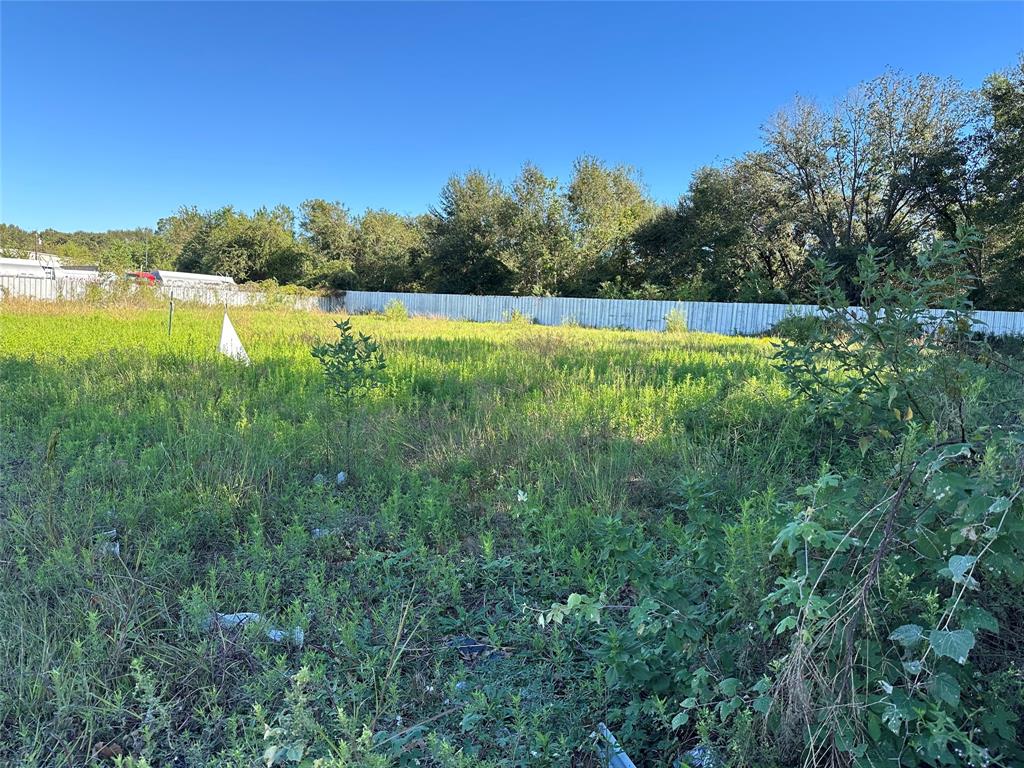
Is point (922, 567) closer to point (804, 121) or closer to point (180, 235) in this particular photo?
point (804, 121)

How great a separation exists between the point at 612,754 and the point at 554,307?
21713 millimetres

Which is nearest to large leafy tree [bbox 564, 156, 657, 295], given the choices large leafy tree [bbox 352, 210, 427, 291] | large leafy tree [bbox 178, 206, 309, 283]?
large leafy tree [bbox 352, 210, 427, 291]

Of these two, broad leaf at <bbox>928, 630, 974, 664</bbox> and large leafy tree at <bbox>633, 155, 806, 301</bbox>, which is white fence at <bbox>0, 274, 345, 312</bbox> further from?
large leafy tree at <bbox>633, 155, 806, 301</bbox>

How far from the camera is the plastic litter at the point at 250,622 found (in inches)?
68.1

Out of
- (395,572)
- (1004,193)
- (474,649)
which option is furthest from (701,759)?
(1004,193)

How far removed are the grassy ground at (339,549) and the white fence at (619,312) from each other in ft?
48.7

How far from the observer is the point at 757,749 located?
3.76ft

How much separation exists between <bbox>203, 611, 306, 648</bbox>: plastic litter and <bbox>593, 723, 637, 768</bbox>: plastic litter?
1.01 metres

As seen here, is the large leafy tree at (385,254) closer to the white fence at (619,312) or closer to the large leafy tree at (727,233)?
the white fence at (619,312)

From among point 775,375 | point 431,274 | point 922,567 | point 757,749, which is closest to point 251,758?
point 757,749

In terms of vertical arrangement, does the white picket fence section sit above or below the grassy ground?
above

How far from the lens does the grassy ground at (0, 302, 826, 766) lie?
1395 millimetres

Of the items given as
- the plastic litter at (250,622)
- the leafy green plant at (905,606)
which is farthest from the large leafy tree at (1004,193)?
the plastic litter at (250,622)

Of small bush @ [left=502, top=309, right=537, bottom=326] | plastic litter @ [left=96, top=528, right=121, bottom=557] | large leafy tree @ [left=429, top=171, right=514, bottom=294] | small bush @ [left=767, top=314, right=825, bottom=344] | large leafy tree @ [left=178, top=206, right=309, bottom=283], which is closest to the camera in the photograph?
plastic litter @ [left=96, top=528, right=121, bottom=557]
